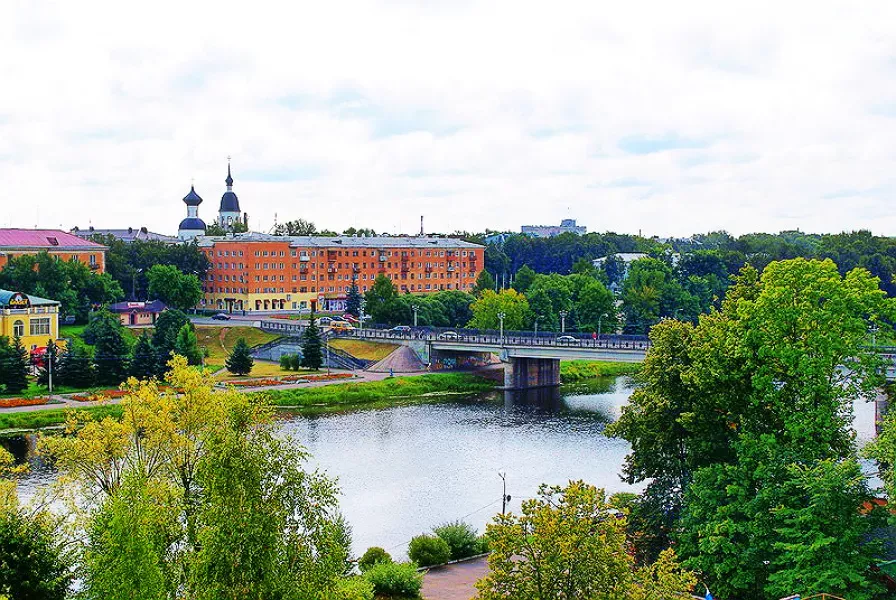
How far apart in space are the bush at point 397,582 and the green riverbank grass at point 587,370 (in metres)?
55.1

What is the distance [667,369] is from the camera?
3238 cm

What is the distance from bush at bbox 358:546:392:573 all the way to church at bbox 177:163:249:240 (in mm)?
117604

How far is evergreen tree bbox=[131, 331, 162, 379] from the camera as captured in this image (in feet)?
231

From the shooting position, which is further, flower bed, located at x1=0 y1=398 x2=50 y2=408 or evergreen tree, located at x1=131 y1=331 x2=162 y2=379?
evergreen tree, located at x1=131 y1=331 x2=162 y2=379

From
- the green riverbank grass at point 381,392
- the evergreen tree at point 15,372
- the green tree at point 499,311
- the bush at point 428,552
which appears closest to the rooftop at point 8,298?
the evergreen tree at point 15,372

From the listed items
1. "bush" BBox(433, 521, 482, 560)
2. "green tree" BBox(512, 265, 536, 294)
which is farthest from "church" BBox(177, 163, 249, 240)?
"bush" BBox(433, 521, 482, 560)

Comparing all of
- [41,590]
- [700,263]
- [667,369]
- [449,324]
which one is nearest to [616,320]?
[449,324]

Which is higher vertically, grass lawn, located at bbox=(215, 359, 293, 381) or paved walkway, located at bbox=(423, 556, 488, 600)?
grass lawn, located at bbox=(215, 359, 293, 381)

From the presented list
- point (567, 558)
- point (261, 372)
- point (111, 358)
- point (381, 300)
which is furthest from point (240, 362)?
point (567, 558)

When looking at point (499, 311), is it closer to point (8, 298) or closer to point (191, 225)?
point (8, 298)

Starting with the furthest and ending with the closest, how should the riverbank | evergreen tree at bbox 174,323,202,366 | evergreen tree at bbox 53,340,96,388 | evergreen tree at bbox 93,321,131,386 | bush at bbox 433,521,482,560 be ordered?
evergreen tree at bbox 174,323,202,366 → evergreen tree at bbox 93,321,131,386 → evergreen tree at bbox 53,340,96,388 → the riverbank → bush at bbox 433,521,482,560

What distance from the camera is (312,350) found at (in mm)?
81062

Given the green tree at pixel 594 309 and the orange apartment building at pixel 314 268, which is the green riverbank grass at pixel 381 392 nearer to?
the green tree at pixel 594 309

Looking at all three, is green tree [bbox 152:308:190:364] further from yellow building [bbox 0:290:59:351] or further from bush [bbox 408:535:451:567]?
bush [bbox 408:535:451:567]
